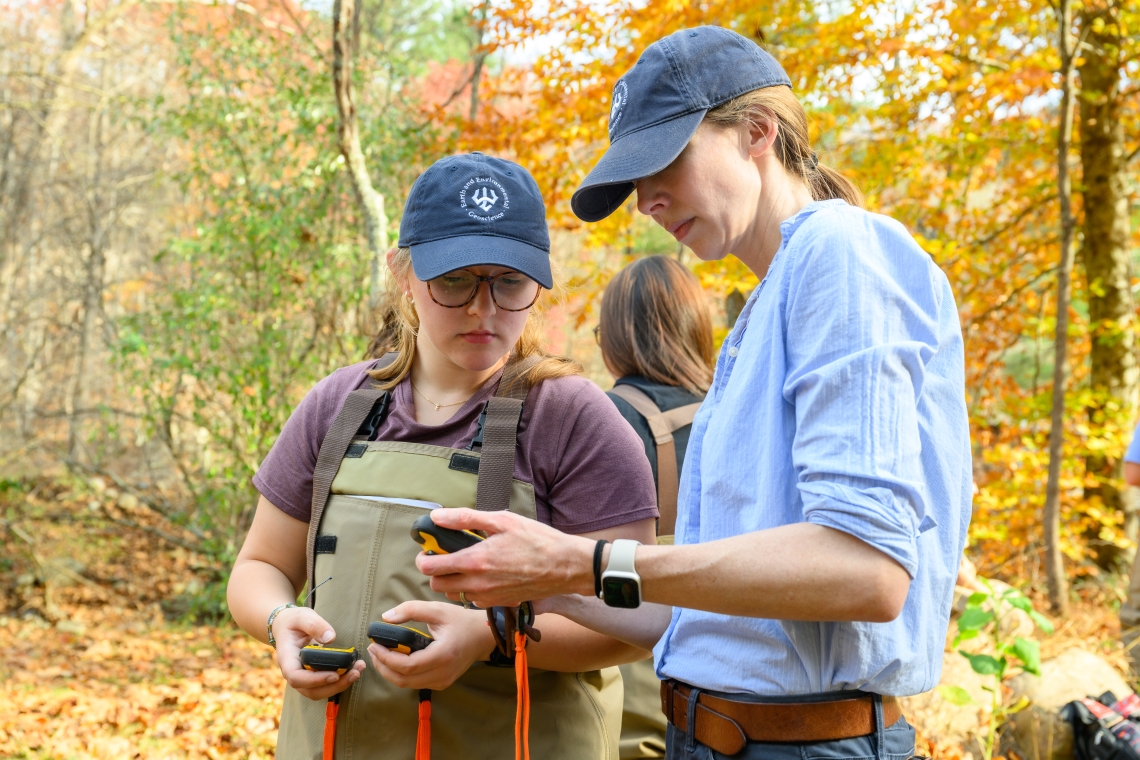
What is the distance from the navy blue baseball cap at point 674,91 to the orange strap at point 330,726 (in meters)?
1.07

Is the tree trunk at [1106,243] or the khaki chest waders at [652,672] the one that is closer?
the khaki chest waders at [652,672]

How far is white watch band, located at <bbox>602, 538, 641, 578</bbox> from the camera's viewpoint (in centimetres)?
119

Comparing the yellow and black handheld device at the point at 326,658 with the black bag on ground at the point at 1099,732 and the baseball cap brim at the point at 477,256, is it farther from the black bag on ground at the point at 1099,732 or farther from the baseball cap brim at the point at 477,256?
the black bag on ground at the point at 1099,732

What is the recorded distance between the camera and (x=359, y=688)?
5.57ft

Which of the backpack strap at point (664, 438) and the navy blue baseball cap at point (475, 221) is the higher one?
the navy blue baseball cap at point (475, 221)

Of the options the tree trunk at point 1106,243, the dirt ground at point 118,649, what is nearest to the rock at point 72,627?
the dirt ground at point 118,649

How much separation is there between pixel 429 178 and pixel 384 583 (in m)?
0.84

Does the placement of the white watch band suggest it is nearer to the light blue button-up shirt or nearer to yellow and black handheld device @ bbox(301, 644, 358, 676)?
the light blue button-up shirt

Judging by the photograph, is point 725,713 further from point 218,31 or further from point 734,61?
point 218,31

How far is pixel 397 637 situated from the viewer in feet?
5.01

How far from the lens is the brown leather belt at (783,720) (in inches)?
48.9

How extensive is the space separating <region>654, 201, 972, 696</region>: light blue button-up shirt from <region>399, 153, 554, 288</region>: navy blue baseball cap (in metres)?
0.58

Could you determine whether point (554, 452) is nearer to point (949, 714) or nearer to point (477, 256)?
point (477, 256)

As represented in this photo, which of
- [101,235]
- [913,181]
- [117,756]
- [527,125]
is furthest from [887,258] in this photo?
[101,235]
